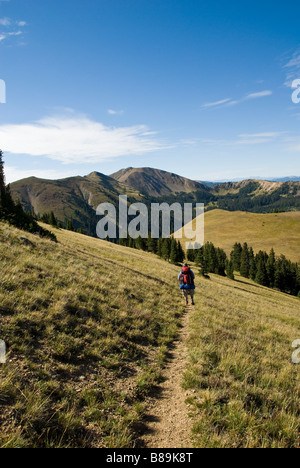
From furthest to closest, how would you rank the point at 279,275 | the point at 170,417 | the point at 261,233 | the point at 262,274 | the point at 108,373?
the point at 261,233 → the point at 262,274 → the point at 279,275 → the point at 108,373 → the point at 170,417

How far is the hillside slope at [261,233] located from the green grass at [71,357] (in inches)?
5077

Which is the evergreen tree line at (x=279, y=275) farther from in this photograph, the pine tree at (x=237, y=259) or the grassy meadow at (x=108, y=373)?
the grassy meadow at (x=108, y=373)

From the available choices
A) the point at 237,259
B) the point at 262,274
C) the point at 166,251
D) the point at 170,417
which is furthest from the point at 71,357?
the point at 237,259

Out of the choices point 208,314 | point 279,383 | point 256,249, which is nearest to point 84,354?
point 279,383

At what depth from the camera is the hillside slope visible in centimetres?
13250

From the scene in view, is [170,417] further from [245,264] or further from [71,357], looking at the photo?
[245,264]

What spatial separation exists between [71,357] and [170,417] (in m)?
3.04

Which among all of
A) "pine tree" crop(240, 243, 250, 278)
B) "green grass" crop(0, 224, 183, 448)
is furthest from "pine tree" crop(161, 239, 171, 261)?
"green grass" crop(0, 224, 183, 448)

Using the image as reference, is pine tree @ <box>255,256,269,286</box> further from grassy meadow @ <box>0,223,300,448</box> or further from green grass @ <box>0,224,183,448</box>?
green grass @ <box>0,224,183,448</box>

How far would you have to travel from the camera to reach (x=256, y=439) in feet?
14.5

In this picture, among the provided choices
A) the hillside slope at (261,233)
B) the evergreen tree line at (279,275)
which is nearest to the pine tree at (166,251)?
the evergreen tree line at (279,275)

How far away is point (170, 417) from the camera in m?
5.09

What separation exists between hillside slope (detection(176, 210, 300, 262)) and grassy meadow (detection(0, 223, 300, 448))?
12775cm

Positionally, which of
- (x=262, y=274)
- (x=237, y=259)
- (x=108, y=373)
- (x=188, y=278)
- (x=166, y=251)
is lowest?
(x=262, y=274)
